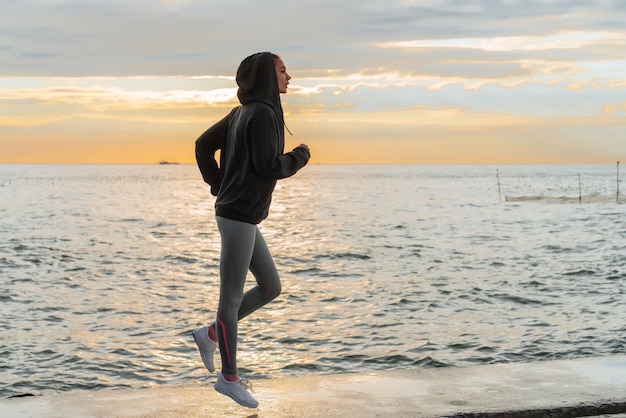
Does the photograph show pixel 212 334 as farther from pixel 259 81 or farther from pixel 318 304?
pixel 318 304

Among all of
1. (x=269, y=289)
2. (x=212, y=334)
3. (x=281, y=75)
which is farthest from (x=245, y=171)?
(x=212, y=334)

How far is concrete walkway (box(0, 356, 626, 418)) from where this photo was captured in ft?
15.2

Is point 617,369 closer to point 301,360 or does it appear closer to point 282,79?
point 282,79

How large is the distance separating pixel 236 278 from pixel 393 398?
3.94 feet

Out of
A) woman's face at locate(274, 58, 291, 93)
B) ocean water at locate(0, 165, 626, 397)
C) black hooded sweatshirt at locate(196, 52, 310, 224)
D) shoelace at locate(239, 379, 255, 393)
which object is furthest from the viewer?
ocean water at locate(0, 165, 626, 397)

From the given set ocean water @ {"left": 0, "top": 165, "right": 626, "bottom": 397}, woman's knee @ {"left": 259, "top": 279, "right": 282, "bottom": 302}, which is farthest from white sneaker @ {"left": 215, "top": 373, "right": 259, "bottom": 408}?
ocean water @ {"left": 0, "top": 165, "right": 626, "bottom": 397}

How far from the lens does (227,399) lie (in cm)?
500

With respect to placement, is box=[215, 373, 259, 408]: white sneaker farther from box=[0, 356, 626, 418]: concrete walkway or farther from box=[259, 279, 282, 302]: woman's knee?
box=[259, 279, 282, 302]: woman's knee

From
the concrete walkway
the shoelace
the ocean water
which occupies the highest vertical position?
the shoelace

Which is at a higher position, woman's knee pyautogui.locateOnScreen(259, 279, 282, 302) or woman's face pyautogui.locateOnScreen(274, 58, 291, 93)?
woman's face pyautogui.locateOnScreen(274, 58, 291, 93)

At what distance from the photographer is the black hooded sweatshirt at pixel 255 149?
4.43 m

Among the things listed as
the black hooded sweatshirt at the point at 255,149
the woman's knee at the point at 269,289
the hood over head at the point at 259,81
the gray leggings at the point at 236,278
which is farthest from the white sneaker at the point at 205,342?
the hood over head at the point at 259,81

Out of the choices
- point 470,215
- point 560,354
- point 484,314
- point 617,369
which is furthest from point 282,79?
point 470,215

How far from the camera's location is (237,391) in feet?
15.6
